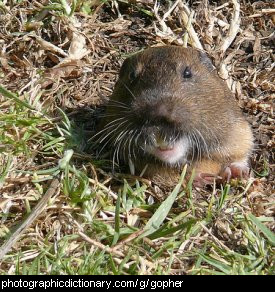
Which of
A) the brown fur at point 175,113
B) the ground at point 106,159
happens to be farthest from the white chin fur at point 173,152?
the ground at point 106,159

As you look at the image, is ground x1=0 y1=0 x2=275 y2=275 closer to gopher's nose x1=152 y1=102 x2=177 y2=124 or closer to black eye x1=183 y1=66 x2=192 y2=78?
gopher's nose x1=152 y1=102 x2=177 y2=124

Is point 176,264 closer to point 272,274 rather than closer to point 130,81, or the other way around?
point 272,274

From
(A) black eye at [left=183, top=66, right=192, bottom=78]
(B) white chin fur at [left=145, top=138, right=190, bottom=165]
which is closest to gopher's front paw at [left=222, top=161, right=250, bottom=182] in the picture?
(B) white chin fur at [left=145, top=138, right=190, bottom=165]

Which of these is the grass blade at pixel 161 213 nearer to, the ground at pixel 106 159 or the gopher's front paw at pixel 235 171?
the ground at pixel 106 159

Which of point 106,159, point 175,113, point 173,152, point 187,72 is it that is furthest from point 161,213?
point 187,72

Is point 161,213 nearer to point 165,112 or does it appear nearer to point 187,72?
point 165,112

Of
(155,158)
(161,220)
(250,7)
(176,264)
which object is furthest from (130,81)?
(250,7)
